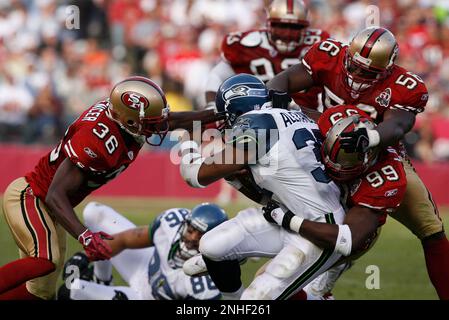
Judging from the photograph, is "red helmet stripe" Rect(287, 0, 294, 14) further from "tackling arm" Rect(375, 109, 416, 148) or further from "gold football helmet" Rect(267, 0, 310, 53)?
"tackling arm" Rect(375, 109, 416, 148)

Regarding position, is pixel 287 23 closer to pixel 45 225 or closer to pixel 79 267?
pixel 79 267

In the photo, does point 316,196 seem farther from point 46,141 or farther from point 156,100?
point 46,141

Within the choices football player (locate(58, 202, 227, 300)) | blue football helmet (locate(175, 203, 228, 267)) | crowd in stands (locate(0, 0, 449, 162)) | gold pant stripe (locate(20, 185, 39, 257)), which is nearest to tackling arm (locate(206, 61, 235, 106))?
football player (locate(58, 202, 227, 300))

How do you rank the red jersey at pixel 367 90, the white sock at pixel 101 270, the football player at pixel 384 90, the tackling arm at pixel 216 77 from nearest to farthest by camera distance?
the football player at pixel 384 90, the red jersey at pixel 367 90, the white sock at pixel 101 270, the tackling arm at pixel 216 77

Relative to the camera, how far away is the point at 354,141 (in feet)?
16.3

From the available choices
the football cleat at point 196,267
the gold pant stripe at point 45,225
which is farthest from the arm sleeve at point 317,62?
the gold pant stripe at point 45,225

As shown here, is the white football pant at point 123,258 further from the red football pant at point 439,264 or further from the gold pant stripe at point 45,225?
the red football pant at point 439,264

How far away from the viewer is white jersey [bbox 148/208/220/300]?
6184 millimetres

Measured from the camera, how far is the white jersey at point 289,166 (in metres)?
5.00

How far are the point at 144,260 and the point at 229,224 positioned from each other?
5.93 ft

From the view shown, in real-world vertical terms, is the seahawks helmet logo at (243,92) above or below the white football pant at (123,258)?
above

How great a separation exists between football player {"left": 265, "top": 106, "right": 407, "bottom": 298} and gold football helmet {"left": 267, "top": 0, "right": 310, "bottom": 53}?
190cm

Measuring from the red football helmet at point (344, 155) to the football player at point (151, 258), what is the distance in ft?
4.13

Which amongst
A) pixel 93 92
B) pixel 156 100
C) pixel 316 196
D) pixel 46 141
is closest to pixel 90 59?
pixel 93 92
